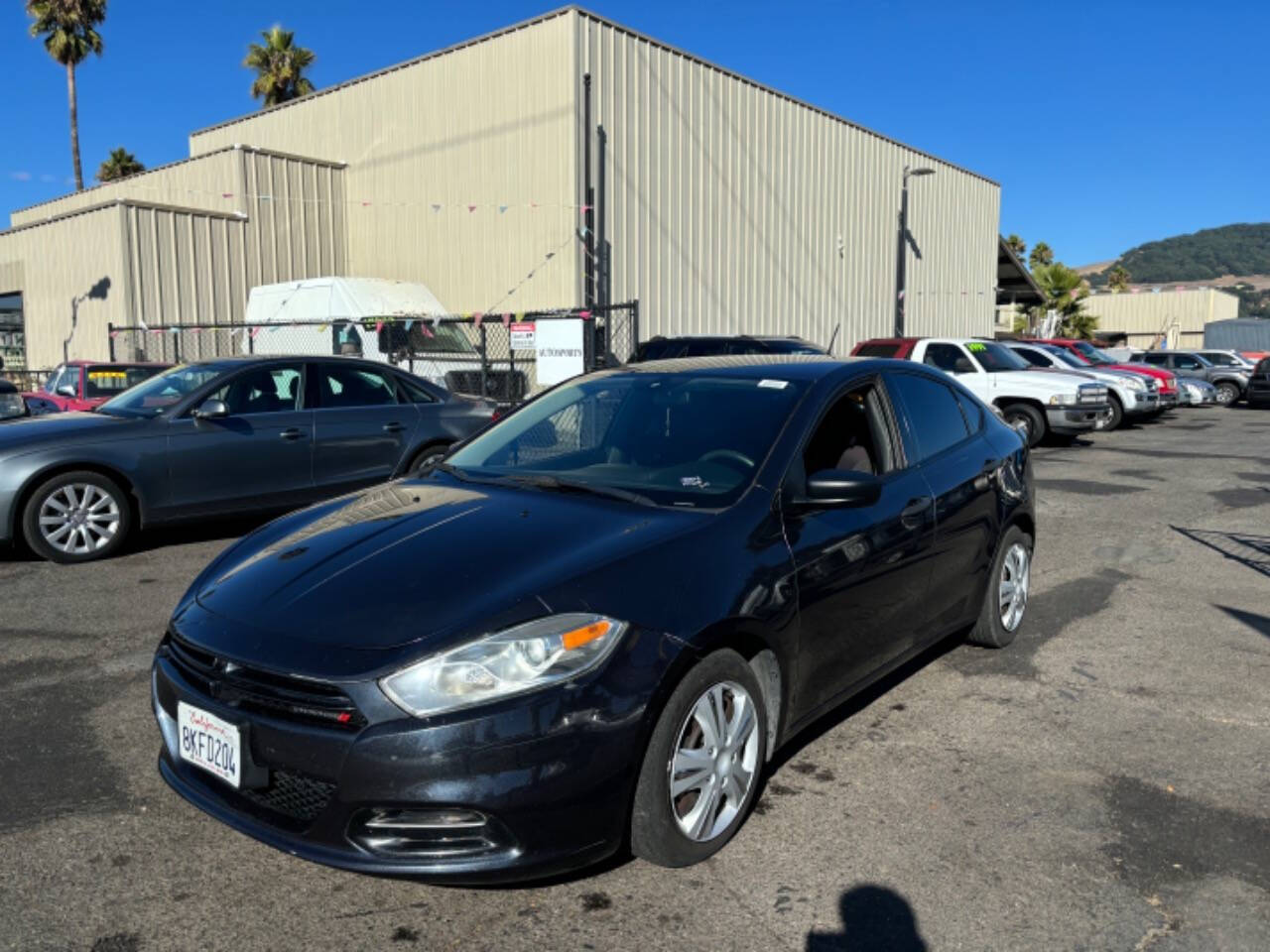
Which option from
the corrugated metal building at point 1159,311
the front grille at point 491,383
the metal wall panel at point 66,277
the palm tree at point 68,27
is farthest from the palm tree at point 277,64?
the corrugated metal building at point 1159,311

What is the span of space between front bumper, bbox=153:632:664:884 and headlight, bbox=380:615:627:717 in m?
0.04

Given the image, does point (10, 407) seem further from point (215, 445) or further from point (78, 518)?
point (215, 445)

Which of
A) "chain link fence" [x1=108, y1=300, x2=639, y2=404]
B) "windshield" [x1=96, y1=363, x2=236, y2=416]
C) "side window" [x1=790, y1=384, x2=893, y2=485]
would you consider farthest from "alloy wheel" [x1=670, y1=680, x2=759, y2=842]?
"chain link fence" [x1=108, y1=300, x2=639, y2=404]

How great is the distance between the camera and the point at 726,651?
302 centimetres

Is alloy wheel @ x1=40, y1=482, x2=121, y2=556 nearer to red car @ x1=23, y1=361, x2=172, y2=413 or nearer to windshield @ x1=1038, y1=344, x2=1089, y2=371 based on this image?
red car @ x1=23, y1=361, x2=172, y2=413

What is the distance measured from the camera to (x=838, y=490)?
340cm

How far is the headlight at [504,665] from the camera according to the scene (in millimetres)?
2557

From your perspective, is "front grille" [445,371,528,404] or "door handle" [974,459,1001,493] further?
"front grille" [445,371,528,404]

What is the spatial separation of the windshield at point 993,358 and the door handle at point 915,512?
41.0 ft

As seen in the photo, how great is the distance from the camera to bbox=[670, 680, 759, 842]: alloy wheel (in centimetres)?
292

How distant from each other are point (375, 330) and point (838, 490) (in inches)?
601

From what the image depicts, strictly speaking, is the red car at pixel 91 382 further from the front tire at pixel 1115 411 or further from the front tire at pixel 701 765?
the front tire at pixel 1115 411

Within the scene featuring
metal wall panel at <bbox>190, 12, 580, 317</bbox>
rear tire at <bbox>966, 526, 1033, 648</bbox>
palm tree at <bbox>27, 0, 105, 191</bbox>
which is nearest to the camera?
rear tire at <bbox>966, 526, 1033, 648</bbox>

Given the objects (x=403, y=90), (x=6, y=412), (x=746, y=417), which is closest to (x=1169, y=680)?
(x=746, y=417)
